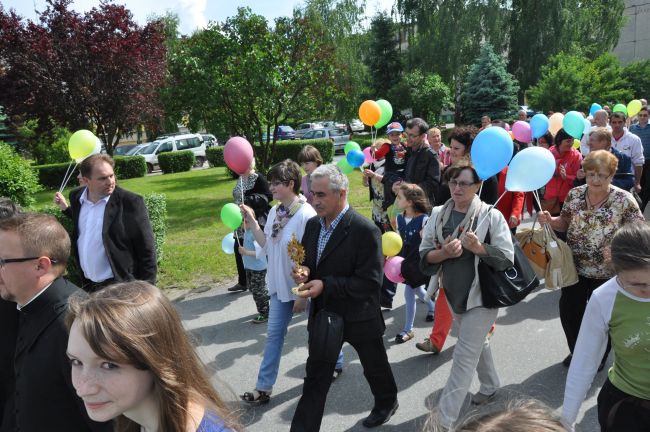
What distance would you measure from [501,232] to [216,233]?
25.2 feet

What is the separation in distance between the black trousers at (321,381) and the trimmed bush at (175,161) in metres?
21.8

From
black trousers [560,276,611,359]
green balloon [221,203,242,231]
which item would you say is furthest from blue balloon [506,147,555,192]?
green balloon [221,203,242,231]

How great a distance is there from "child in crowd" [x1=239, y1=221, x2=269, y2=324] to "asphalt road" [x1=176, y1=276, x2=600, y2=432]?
16 cm

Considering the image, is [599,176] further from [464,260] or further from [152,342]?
[152,342]

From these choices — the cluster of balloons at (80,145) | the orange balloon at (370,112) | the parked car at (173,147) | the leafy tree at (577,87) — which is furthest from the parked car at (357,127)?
the cluster of balloons at (80,145)

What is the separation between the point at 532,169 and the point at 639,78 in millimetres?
27788

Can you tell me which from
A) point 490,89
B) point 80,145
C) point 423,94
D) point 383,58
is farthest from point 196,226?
point 383,58

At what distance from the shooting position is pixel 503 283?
3.35 meters

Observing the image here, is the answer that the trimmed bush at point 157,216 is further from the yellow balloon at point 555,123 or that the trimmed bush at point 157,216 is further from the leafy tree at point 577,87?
the leafy tree at point 577,87

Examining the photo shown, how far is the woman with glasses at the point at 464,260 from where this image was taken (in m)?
3.36

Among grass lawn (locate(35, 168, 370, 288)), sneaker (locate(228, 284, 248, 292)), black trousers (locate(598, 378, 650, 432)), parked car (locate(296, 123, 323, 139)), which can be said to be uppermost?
parked car (locate(296, 123, 323, 139))

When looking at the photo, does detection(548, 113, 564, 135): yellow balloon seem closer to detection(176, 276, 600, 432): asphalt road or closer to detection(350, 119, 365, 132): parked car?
detection(176, 276, 600, 432): asphalt road

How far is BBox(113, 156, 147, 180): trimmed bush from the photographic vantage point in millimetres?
22797

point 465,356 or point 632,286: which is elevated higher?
point 632,286
